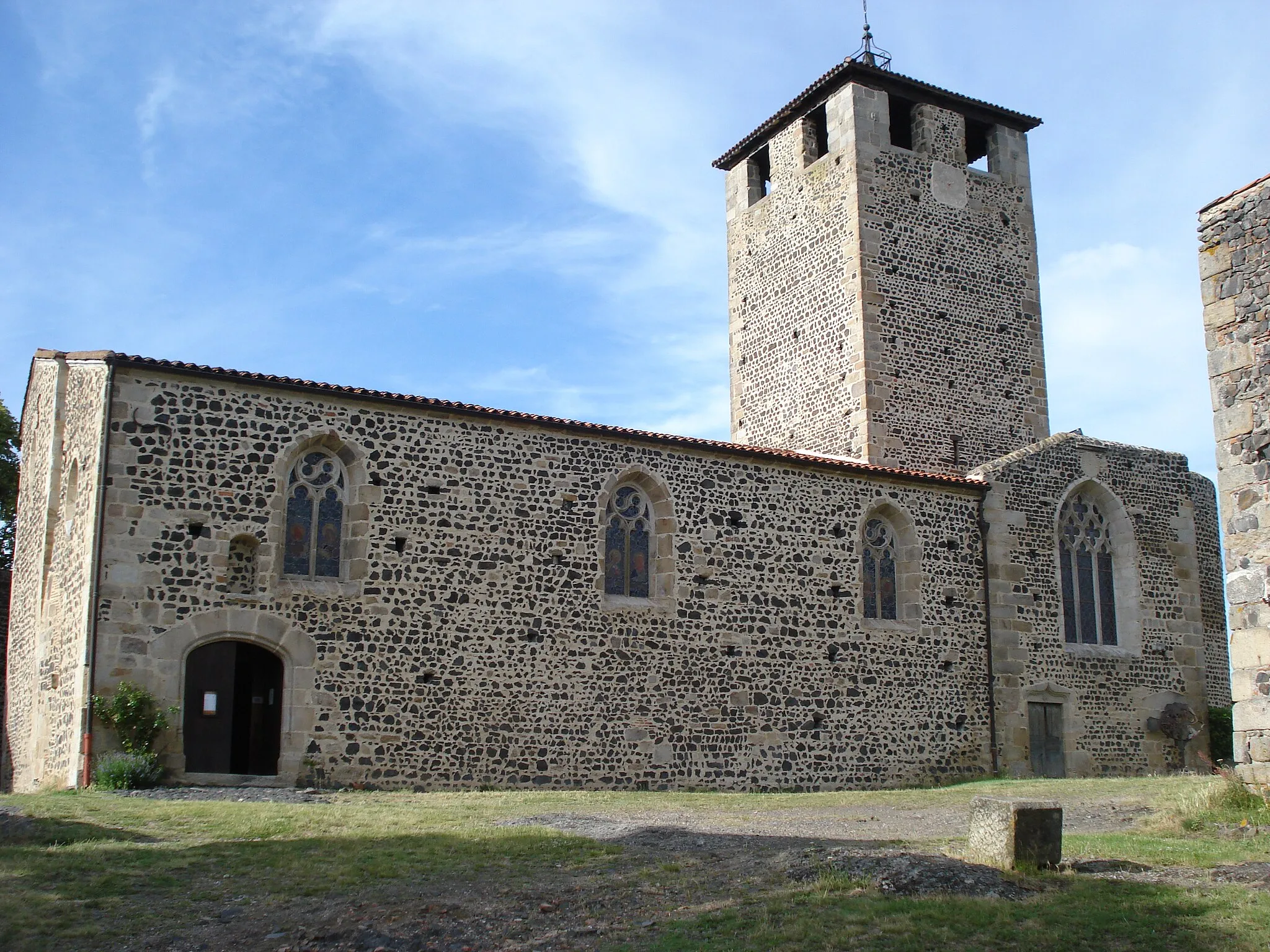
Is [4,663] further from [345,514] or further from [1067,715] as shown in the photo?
[1067,715]

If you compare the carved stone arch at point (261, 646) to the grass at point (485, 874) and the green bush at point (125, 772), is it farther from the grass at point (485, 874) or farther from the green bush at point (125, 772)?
the grass at point (485, 874)

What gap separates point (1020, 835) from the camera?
25.8 feet

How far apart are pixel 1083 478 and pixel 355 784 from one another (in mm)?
12969

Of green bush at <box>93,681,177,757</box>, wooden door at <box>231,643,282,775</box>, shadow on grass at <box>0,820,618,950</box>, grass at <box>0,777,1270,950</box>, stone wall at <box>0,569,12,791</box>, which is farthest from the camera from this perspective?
stone wall at <box>0,569,12,791</box>

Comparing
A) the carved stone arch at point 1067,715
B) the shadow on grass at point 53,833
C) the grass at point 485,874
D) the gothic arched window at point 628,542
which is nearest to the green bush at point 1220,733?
the carved stone arch at point 1067,715

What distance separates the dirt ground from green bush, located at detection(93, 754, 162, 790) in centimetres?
555

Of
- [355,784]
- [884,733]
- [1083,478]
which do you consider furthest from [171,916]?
[1083,478]

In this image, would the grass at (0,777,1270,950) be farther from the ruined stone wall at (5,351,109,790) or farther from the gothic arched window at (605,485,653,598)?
the gothic arched window at (605,485,653,598)

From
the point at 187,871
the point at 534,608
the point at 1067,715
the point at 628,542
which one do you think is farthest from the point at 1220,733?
Result: the point at 187,871

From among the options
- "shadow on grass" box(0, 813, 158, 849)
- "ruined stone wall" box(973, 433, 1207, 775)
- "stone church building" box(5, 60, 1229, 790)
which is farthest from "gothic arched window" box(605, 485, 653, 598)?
"shadow on grass" box(0, 813, 158, 849)

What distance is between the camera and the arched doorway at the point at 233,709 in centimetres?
1424

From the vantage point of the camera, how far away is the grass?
21.8 feet

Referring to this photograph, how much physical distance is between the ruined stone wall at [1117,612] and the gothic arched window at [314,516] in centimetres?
1025

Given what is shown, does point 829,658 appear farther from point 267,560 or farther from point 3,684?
point 3,684
